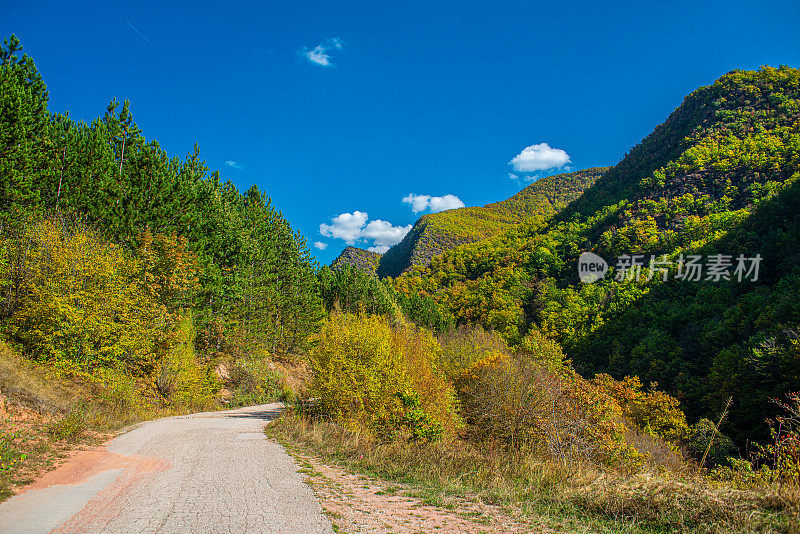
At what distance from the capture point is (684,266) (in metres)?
70.5

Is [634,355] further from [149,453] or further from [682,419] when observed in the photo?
[149,453]

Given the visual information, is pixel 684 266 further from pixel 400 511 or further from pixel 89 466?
pixel 89 466

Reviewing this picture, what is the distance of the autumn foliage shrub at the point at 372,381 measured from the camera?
1595 cm

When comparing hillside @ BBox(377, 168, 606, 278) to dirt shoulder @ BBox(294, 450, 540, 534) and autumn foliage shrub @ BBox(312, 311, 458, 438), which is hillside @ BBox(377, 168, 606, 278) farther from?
dirt shoulder @ BBox(294, 450, 540, 534)

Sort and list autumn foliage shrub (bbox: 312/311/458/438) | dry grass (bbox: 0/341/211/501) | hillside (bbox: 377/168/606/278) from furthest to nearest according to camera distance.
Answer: hillside (bbox: 377/168/606/278)
autumn foliage shrub (bbox: 312/311/458/438)
dry grass (bbox: 0/341/211/501)

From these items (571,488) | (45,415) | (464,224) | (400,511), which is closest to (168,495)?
(400,511)

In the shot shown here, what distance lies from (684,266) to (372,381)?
7323 centimetres

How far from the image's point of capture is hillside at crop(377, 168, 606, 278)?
488 feet

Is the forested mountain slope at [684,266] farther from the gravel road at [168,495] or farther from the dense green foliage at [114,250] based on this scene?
the dense green foliage at [114,250]

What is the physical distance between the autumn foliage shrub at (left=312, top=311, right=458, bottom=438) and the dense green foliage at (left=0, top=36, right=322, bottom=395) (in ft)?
29.2

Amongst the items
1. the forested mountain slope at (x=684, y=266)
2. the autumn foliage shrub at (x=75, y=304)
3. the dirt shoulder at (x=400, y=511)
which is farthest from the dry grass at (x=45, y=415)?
the forested mountain slope at (x=684, y=266)

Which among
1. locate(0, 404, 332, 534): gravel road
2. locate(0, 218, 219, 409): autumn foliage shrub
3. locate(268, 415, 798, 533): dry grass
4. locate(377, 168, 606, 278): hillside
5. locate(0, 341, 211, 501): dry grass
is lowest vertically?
locate(268, 415, 798, 533): dry grass

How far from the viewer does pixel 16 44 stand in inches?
655

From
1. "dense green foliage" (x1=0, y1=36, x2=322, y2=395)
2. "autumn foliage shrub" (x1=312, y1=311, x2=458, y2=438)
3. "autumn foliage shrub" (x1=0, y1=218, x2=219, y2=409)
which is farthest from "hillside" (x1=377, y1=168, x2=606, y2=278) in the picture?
"autumn foliage shrub" (x1=0, y1=218, x2=219, y2=409)
